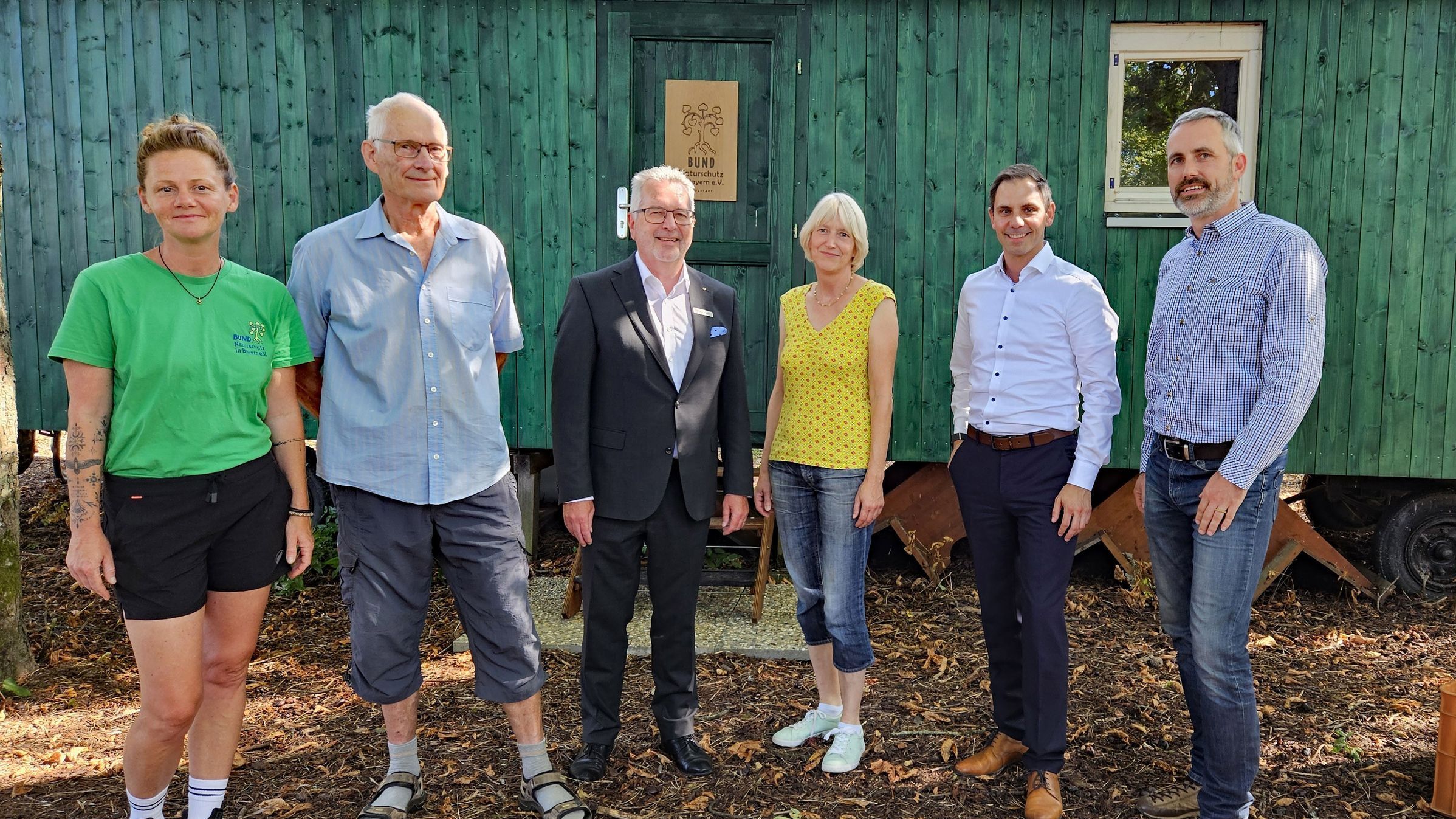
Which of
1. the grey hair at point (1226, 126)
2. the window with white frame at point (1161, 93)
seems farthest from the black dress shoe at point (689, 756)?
the window with white frame at point (1161, 93)

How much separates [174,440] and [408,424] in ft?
1.96

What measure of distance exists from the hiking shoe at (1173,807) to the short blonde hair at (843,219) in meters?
2.01

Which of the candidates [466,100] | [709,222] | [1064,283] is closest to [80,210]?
[466,100]

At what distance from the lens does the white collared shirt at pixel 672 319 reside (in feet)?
10.3

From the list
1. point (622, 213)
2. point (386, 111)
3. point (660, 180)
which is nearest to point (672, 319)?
point (660, 180)

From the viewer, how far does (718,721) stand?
3818mm

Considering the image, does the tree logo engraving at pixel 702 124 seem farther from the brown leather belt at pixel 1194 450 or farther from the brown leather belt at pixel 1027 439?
the brown leather belt at pixel 1194 450

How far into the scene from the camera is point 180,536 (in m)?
2.46

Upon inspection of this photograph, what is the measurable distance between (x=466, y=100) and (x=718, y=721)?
375cm

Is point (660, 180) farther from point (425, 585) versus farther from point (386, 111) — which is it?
point (425, 585)

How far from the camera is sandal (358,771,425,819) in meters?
2.93

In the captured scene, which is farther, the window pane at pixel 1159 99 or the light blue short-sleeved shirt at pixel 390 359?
the window pane at pixel 1159 99

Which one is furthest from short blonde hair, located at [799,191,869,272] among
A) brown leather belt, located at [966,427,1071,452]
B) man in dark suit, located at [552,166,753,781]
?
brown leather belt, located at [966,427,1071,452]

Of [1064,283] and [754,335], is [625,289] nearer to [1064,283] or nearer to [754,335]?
[1064,283]
